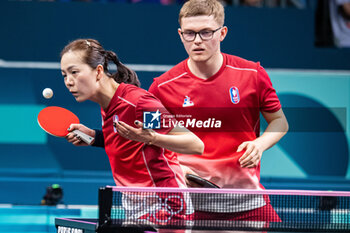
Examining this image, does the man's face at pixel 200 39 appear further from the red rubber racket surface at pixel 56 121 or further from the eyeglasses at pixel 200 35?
the red rubber racket surface at pixel 56 121

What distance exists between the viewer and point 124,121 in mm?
2871

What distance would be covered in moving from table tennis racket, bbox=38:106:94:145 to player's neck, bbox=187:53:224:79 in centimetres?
72

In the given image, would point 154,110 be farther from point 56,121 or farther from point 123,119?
point 56,121

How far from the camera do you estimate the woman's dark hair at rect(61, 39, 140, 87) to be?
2971 mm

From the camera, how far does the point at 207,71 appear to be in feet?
11.0

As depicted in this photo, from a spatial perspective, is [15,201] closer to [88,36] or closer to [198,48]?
[88,36]

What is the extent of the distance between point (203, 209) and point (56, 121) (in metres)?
0.98

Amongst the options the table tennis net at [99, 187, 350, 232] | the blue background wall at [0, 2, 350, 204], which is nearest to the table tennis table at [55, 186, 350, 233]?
the table tennis net at [99, 187, 350, 232]

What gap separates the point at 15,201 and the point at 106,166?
1.04m

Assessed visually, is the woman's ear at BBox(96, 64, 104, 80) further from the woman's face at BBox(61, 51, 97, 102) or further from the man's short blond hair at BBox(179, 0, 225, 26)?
the man's short blond hair at BBox(179, 0, 225, 26)

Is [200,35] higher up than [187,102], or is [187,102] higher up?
[200,35]

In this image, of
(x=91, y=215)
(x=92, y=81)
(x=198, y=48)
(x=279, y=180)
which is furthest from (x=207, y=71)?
(x=279, y=180)

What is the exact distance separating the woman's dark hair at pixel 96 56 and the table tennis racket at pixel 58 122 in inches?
13.6

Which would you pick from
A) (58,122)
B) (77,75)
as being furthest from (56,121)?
(77,75)
